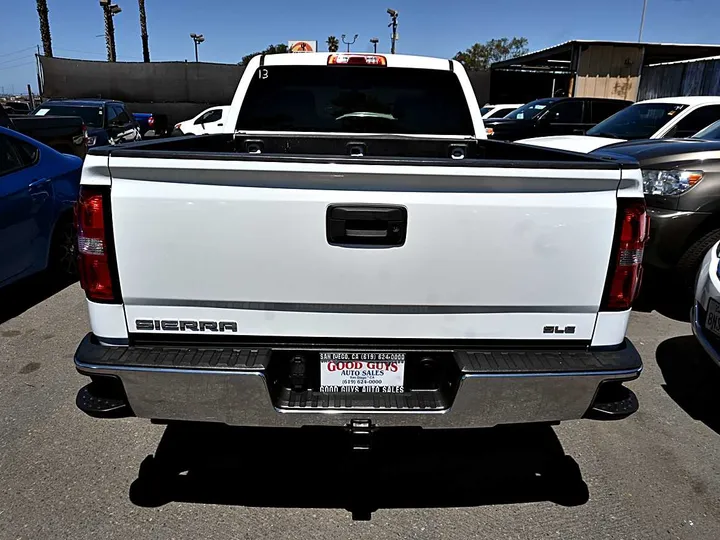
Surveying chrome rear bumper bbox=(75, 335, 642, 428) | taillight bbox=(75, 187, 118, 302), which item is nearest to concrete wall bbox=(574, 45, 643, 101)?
chrome rear bumper bbox=(75, 335, 642, 428)

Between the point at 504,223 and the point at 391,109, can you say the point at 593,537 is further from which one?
the point at 391,109

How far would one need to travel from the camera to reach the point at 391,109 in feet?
14.1

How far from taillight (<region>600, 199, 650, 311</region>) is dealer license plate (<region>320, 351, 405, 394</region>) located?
0.87 meters

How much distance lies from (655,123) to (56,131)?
346 inches

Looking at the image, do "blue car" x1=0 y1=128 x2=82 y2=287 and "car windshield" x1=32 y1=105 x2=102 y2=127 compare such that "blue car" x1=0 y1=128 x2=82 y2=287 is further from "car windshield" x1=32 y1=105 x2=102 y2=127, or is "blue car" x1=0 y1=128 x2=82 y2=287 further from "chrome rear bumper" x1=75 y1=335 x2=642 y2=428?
"car windshield" x1=32 y1=105 x2=102 y2=127

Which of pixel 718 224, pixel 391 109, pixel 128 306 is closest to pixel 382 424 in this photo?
pixel 128 306

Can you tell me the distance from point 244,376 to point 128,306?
1.77 ft

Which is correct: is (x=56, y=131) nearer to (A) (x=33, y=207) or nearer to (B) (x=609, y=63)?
(A) (x=33, y=207)

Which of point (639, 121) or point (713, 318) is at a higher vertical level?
point (639, 121)

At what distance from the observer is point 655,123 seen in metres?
8.20

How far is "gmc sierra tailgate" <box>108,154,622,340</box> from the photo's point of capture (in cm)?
204

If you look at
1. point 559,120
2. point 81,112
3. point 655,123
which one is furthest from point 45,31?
point 655,123

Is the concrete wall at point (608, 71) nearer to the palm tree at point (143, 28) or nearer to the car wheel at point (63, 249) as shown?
the car wheel at point (63, 249)

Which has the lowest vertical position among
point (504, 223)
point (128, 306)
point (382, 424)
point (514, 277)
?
point (382, 424)
